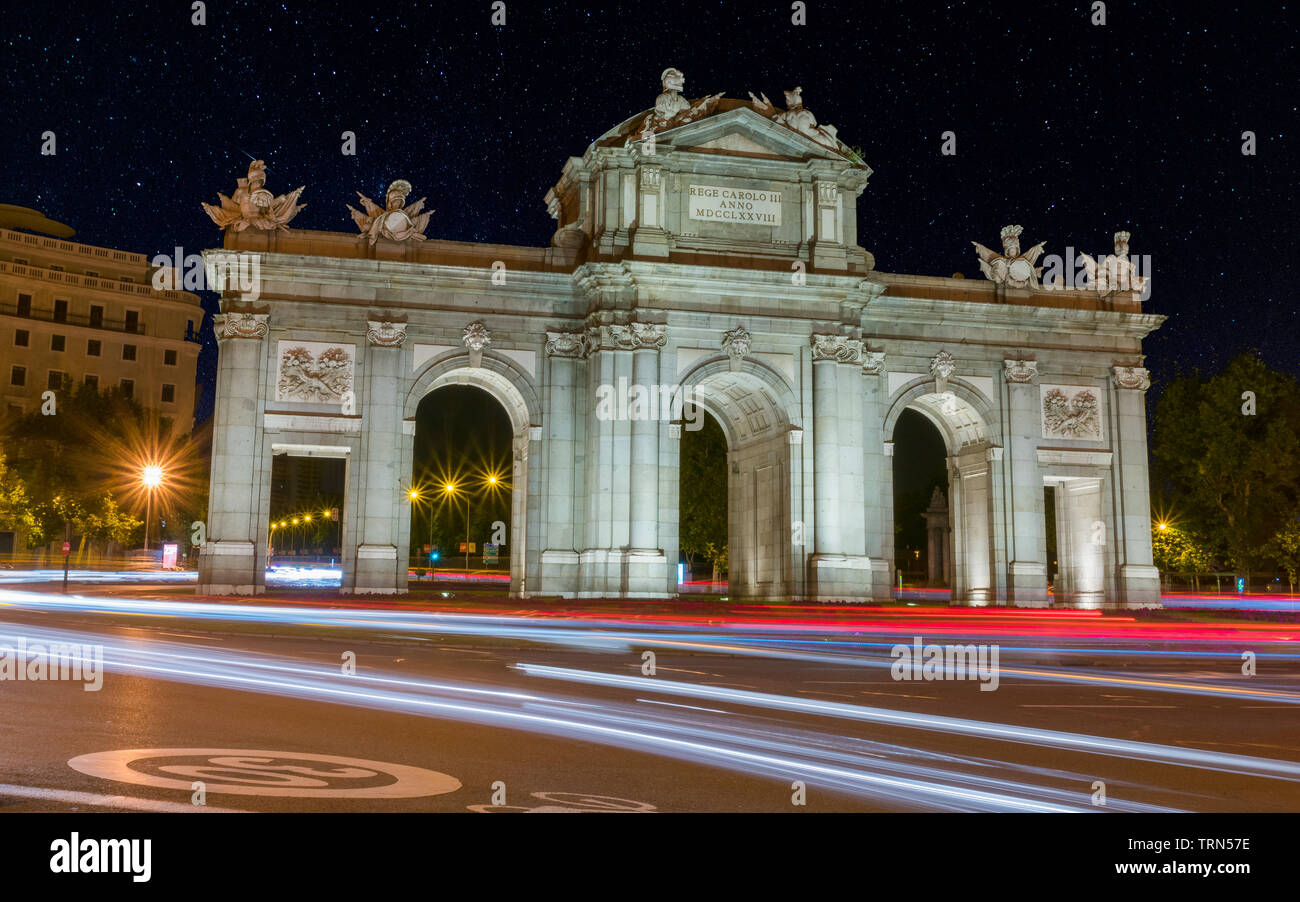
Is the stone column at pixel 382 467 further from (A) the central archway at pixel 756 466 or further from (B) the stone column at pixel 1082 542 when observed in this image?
(B) the stone column at pixel 1082 542

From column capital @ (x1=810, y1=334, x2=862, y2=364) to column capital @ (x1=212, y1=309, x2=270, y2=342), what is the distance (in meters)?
20.7

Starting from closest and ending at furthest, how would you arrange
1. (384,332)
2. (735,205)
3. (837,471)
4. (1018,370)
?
(384,332), (837,471), (735,205), (1018,370)

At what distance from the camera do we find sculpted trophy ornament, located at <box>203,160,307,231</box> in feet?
→ 141

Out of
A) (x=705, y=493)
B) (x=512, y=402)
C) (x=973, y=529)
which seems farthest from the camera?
(x=705, y=493)

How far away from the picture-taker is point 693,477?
76.8 metres

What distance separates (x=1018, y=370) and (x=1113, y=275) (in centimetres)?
655

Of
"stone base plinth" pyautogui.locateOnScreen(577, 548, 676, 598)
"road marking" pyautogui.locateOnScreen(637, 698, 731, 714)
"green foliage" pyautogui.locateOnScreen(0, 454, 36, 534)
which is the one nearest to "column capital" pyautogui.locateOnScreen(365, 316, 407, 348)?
"stone base plinth" pyautogui.locateOnScreen(577, 548, 676, 598)

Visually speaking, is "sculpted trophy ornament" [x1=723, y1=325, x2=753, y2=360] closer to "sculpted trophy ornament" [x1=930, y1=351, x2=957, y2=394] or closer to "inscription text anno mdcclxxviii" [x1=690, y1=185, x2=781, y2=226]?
"inscription text anno mdcclxxviii" [x1=690, y1=185, x2=781, y2=226]

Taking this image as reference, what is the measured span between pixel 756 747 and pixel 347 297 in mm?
35407

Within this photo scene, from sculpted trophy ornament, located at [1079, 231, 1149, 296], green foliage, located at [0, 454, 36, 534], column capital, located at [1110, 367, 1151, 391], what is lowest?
green foliage, located at [0, 454, 36, 534]

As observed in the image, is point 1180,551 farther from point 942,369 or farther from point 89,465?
point 89,465

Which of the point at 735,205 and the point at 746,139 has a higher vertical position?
the point at 746,139

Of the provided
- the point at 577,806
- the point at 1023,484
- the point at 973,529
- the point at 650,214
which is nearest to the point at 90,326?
the point at 650,214

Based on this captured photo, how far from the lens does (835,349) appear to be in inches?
1745
